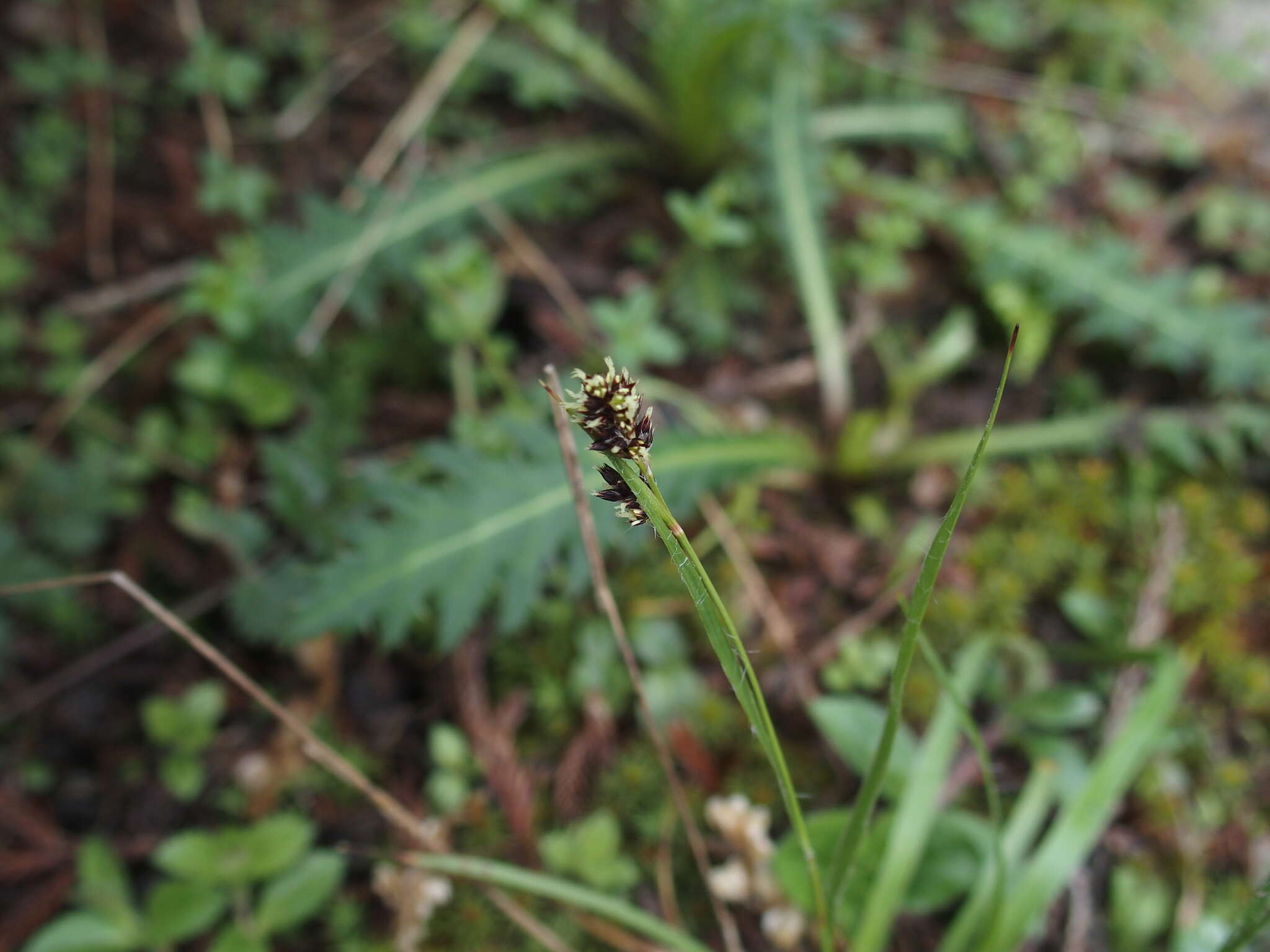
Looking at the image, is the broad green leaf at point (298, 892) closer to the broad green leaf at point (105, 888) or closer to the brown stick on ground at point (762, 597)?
the broad green leaf at point (105, 888)

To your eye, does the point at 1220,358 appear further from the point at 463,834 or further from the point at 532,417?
the point at 463,834

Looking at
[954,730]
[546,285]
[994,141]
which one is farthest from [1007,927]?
[994,141]

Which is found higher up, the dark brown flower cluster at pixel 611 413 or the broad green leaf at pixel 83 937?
the dark brown flower cluster at pixel 611 413

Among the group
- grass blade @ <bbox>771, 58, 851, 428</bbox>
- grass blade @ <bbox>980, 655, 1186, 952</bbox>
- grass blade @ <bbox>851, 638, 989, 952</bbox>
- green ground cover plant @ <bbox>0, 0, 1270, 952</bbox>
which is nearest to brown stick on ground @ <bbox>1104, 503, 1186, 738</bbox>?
green ground cover plant @ <bbox>0, 0, 1270, 952</bbox>

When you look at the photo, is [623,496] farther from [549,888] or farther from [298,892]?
Result: [298,892]

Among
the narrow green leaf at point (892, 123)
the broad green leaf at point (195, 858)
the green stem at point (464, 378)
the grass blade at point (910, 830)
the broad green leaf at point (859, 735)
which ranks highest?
the narrow green leaf at point (892, 123)

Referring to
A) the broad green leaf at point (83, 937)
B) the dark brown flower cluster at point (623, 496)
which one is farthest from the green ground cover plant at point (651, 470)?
the dark brown flower cluster at point (623, 496)

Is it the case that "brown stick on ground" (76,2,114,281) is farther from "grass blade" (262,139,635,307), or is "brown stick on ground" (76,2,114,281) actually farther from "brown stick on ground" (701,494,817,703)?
"brown stick on ground" (701,494,817,703)
